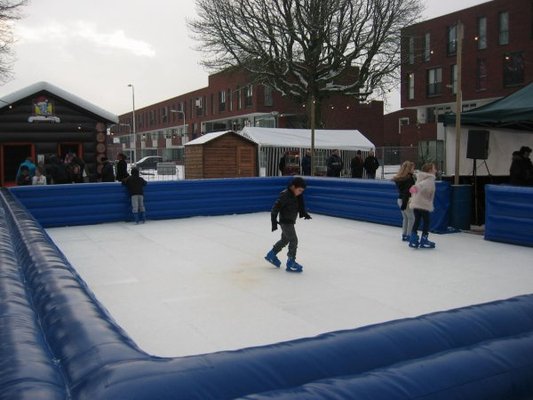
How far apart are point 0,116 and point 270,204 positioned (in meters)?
8.75

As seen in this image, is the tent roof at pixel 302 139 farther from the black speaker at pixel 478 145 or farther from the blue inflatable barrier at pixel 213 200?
the black speaker at pixel 478 145

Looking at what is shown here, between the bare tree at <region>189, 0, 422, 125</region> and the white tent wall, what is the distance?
1620 cm

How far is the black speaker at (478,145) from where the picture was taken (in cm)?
1127

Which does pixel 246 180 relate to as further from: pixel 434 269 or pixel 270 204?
pixel 434 269

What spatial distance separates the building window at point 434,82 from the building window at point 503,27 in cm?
512

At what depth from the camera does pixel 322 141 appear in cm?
2559

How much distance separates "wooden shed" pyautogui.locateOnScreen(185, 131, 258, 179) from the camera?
23.6 metres

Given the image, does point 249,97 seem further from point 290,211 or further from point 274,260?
point 290,211

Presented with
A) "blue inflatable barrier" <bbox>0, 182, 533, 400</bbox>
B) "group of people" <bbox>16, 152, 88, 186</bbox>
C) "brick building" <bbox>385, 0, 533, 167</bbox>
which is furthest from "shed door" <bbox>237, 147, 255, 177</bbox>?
"blue inflatable barrier" <bbox>0, 182, 533, 400</bbox>

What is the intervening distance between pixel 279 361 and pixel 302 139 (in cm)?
2274

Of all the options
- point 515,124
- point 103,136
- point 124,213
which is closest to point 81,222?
point 124,213

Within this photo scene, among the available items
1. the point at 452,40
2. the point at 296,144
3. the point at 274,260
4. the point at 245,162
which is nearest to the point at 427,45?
the point at 452,40

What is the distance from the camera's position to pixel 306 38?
94.1 feet

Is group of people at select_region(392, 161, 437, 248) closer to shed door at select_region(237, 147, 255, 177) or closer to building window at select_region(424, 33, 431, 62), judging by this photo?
shed door at select_region(237, 147, 255, 177)
